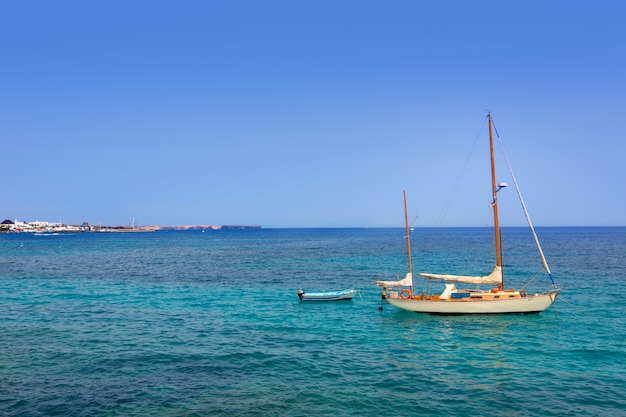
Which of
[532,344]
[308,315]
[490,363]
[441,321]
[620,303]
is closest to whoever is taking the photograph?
[490,363]

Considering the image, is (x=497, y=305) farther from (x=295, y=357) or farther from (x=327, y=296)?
(x=295, y=357)

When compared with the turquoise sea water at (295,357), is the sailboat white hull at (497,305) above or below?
above

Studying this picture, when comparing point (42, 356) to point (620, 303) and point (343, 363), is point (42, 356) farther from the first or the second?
point (620, 303)

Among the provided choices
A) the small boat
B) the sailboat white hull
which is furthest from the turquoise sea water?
the small boat

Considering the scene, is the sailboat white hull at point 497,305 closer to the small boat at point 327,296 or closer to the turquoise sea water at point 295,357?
the turquoise sea water at point 295,357

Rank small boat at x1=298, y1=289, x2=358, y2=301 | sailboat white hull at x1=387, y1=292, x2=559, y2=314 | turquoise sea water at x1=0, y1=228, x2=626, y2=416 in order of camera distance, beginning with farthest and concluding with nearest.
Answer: small boat at x1=298, y1=289, x2=358, y2=301 < sailboat white hull at x1=387, y1=292, x2=559, y2=314 < turquoise sea water at x1=0, y1=228, x2=626, y2=416

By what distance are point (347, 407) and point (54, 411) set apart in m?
14.6

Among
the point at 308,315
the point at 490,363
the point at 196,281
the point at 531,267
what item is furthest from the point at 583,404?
the point at 531,267

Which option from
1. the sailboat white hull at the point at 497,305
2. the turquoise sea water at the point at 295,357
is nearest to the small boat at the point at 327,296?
the turquoise sea water at the point at 295,357

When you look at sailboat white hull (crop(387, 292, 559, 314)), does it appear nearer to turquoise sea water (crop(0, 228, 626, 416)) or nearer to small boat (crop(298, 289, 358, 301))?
turquoise sea water (crop(0, 228, 626, 416))

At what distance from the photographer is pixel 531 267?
8638 cm

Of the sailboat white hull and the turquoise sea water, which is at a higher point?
the sailboat white hull

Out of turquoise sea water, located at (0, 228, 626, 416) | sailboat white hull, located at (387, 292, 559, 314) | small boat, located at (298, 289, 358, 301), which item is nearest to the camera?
turquoise sea water, located at (0, 228, 626, 416)

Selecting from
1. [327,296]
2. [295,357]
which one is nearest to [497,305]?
[327,296]
